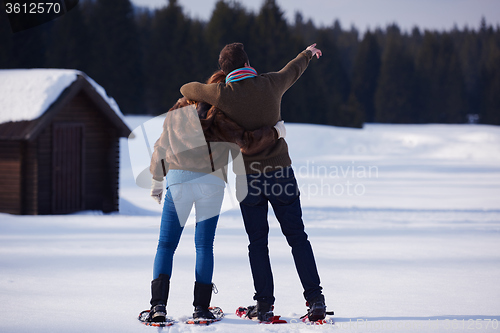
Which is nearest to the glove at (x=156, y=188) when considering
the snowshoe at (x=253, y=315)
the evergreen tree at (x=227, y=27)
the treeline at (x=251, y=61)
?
the snowshoe at (x=253, y=315)

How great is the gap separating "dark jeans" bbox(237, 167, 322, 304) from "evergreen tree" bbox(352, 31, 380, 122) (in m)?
57.3

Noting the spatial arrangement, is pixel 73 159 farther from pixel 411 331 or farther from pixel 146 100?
pixel 146 100

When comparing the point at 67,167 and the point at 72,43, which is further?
the point at 72,43

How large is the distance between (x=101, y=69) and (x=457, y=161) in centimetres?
2455

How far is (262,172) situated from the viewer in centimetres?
373

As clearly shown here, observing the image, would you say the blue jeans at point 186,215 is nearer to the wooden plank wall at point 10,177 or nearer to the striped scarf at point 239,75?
the striped scarf at point 239,75

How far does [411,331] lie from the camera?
363 cm

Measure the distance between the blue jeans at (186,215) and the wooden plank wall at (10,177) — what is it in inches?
348

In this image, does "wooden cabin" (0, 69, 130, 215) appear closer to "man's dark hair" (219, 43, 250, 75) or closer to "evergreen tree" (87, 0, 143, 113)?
"man's dark hair" (219, 43, 250, 75)

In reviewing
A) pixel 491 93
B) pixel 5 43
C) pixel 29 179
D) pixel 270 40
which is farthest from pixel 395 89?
pixel 29 179

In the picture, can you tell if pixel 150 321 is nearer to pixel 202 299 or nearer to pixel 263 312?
pixel 202 299

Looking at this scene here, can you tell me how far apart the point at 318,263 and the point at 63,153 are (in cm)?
773

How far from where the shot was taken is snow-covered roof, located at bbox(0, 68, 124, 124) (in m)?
11.4

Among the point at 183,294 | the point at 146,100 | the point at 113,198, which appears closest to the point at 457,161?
the point at 113,198
